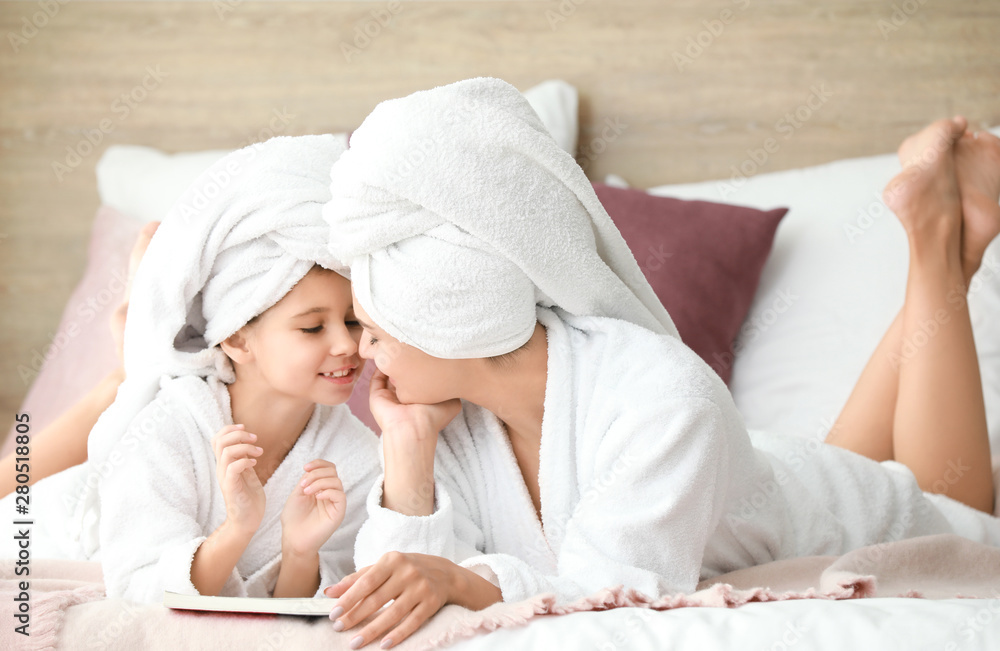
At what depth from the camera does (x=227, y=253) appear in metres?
1.26

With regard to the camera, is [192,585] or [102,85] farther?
[102,85]

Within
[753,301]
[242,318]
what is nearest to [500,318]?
[242,318]

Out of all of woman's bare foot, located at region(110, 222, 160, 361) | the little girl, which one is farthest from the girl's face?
woman's bare foot, located at region(110, 222, 160, 361)

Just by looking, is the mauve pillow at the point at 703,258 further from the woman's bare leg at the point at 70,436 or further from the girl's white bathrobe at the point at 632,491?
the woman's bare leg at the point at 70,436

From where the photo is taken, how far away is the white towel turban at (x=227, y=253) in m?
1.23

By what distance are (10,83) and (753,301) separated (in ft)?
6.73

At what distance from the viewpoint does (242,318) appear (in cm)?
126

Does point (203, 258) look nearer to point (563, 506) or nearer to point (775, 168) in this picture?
point (563, 506)

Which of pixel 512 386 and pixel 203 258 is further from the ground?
pixel 203 258

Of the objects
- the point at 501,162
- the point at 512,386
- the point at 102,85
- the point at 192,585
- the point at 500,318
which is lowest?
the point at 192,585

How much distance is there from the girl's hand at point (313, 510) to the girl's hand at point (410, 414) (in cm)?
11

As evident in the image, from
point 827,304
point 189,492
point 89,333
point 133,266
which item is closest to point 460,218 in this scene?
point 189,492

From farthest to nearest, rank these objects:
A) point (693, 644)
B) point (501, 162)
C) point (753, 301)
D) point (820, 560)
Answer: point (753, 301) → point (820, 560) → point (501, 162) → point (693, 644)

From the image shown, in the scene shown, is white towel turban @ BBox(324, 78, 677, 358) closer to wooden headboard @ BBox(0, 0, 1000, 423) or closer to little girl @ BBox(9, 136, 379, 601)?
little girl @ BBox(9, 136, 379, 601)
